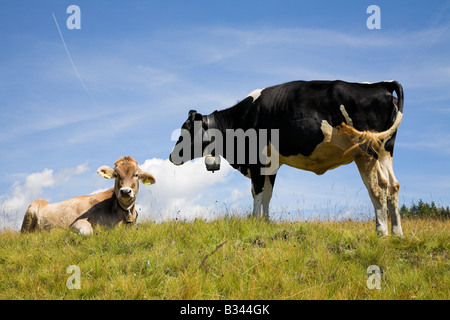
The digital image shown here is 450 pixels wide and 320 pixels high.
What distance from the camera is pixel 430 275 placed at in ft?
20.6

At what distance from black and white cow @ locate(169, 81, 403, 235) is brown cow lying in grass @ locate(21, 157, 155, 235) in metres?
2.71

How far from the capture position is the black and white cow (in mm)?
8328

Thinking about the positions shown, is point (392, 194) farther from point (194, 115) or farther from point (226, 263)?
point (194, 115)

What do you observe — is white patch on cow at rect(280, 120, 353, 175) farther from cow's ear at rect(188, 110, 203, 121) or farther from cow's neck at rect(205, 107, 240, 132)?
cow's ear at rect(188, 110, 203, 121)

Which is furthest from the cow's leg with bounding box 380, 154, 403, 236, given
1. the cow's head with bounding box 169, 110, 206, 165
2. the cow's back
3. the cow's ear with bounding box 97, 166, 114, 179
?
the cow's ear with bounding box 97, 166, 114, 179

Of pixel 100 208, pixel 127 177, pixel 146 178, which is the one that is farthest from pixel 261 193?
pixel 100 208

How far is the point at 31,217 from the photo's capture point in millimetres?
10312

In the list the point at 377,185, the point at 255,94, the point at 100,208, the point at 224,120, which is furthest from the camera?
the point at 224,120

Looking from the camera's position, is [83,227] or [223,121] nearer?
[83,227]

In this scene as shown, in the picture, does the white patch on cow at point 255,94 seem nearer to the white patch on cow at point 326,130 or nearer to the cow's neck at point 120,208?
the white patch on cow at point 326,130

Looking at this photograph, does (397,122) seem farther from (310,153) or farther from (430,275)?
(430,275)

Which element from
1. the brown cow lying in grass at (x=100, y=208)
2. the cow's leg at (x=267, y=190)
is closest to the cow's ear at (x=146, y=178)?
the brown cow lying in grass at (x=100, y=208)

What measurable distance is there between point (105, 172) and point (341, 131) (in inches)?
197
